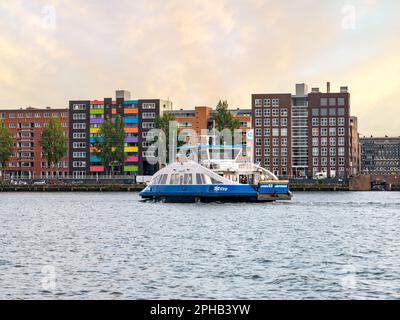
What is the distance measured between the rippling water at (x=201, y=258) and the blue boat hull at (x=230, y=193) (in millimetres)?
22813

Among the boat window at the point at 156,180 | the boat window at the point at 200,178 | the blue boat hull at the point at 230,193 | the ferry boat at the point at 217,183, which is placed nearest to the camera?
the blue boat hull at the point at 230,193

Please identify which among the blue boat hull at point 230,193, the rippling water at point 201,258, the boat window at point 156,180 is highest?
the boat window at point 156,180

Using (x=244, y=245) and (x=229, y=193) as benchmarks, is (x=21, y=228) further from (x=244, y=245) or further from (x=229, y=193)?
(x=229, y=193)

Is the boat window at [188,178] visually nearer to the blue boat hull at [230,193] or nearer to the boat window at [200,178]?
the blue boat hull at [230,193]

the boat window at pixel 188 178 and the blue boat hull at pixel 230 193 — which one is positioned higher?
the boat window at pixel 188 178

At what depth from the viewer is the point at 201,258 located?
180 feet

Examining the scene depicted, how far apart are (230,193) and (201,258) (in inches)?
2538

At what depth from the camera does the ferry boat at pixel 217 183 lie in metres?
120

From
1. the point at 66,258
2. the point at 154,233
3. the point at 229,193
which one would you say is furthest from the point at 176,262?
the point at 229,193

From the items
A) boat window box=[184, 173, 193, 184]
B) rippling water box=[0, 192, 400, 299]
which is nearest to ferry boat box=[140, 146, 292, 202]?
boat window box=[184, 173, 193, 184]

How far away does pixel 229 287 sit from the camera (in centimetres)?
4228

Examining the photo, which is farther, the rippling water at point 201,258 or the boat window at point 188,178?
the boat window at point 188,178

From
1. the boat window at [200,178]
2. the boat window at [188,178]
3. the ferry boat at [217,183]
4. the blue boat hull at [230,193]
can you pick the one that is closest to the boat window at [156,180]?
the ferry boat at [217,183]

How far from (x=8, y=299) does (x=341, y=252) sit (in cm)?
2870
